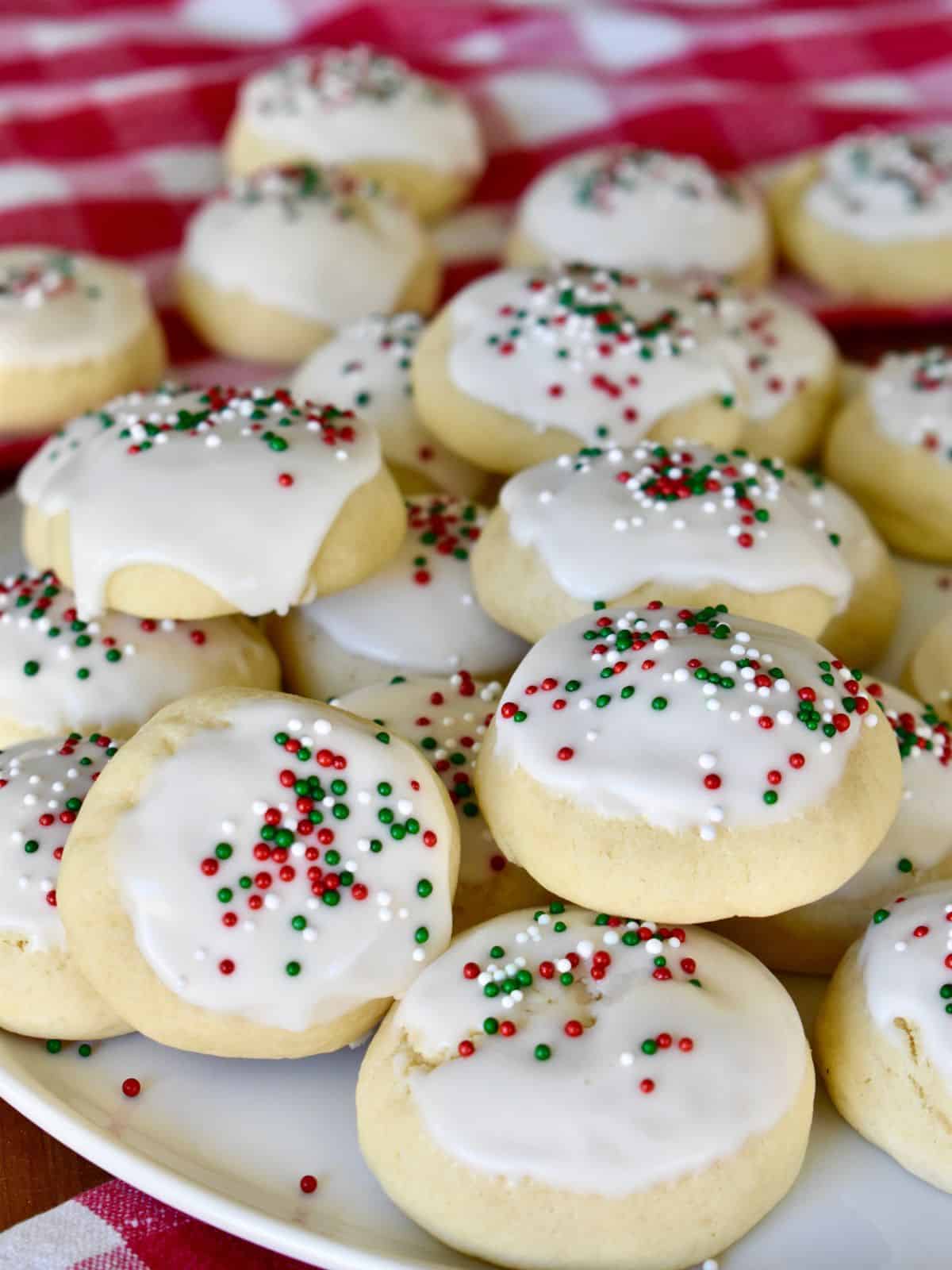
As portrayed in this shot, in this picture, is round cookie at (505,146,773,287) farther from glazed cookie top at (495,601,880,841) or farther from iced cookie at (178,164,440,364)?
glazed cookie top at (495,601,880,841)

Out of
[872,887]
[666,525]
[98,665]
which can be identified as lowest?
[872,887]

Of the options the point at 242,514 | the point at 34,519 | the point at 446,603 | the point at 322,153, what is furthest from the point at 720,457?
the point at 322,153

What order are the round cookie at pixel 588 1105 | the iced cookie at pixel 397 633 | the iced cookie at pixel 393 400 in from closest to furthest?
Result: the round cookie at pixel 588 1105 → the iced cookie at pixel 397 633 → the iced cookie at pixel 393 400

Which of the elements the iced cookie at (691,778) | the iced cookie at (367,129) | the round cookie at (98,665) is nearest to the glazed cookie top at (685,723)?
the iced cookie at (691,778)

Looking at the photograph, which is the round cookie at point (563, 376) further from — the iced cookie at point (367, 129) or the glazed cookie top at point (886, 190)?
the iced cookie at point (367, 129)

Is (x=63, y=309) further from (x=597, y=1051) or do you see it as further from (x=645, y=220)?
(x=597, y=1051)

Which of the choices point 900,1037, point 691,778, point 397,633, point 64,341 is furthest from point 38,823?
point 64,341

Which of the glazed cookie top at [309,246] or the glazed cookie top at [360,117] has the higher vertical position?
the glazed cookie top at [360,117]
